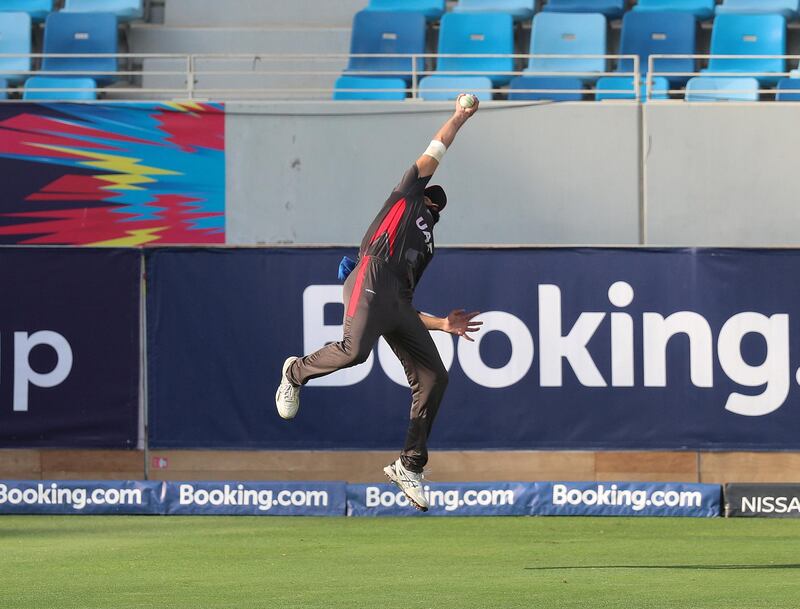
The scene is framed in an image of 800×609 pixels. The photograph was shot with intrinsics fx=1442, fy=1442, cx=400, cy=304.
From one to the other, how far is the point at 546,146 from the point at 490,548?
22.7 ft

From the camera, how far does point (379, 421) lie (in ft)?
44.2

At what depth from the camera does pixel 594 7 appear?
19781mm

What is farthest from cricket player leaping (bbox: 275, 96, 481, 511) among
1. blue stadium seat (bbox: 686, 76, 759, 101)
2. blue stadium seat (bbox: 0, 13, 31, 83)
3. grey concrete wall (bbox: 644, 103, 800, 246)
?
blue stadium seat (bbox: 0, 13, 31, 83)

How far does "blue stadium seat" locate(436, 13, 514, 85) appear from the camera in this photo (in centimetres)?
1906

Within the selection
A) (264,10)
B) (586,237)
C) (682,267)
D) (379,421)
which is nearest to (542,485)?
(379,421)

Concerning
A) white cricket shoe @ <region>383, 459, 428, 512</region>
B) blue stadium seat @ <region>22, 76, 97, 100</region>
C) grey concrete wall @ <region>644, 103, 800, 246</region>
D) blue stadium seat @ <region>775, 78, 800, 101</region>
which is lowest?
white cricket shoe @ <region>383, 459, 428, 512</region>

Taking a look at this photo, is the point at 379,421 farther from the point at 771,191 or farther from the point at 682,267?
the point at 771,191

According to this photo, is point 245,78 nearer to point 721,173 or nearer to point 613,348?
point 721,173

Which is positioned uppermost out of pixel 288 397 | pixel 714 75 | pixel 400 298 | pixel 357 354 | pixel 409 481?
pixel 714 75

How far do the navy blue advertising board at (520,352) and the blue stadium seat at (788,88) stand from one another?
469cm

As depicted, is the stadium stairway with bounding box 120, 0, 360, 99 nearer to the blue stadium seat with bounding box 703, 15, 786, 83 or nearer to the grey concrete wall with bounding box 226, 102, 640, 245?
the grey concrete wall with bounding box 226, 102, 640, 245

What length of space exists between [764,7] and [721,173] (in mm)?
4084

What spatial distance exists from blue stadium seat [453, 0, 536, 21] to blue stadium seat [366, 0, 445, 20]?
24 cm

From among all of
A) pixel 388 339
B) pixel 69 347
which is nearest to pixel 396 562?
pixel 388 339
